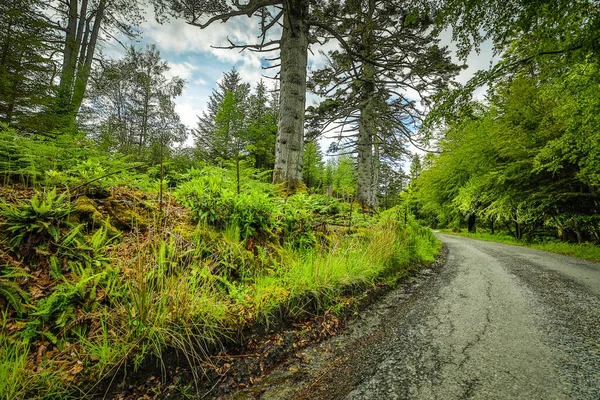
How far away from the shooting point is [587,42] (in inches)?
154

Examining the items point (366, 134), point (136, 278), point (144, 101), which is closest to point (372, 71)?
point (366, 134)

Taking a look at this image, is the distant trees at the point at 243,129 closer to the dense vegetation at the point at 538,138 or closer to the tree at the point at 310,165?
the tree at the point at 310,165

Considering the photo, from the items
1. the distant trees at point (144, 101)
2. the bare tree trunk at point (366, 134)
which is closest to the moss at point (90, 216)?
the bare tree trunk at point (366, 134)

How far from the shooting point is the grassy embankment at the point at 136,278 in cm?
133

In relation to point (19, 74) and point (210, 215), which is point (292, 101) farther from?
point (19, 74)

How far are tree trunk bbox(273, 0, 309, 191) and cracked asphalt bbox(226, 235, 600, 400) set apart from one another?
3.11m

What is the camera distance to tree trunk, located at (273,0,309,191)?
4949 millimetres

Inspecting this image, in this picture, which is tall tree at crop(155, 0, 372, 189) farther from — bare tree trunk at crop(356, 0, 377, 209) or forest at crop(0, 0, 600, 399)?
bare tree trunk at crop(356, 0, 377, 209)

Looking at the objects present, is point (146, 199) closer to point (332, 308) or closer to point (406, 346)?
point (332, 308)

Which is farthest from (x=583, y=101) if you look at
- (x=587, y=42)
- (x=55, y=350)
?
(x=55, y=350)

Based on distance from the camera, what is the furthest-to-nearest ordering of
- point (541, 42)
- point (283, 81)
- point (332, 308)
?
point (283, 81) < point (541, 42) < point (332, 308)

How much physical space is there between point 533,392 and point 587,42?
5.75m

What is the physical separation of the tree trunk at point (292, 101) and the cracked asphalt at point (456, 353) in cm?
311

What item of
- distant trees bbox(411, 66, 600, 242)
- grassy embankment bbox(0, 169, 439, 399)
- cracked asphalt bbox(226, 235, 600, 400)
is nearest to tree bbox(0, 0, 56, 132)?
grassy embankment bbox(0, 169, 439, 399)
